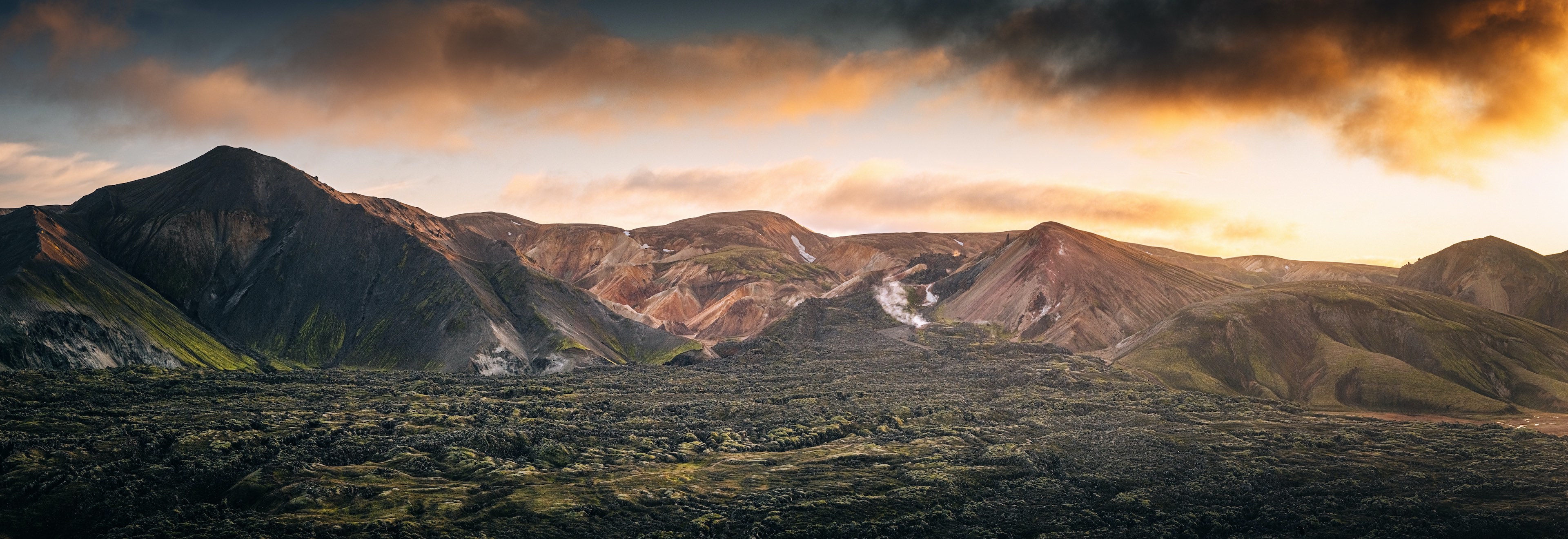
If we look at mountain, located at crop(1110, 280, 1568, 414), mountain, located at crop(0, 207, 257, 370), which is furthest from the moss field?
mountain, located at crop(1110, 280, 1568, 414)

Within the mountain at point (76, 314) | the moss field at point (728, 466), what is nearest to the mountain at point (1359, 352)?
the moss field at point (728, 466)

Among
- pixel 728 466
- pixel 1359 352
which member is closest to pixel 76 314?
pixel 728 466

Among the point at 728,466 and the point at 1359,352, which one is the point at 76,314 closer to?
the point at 728,466

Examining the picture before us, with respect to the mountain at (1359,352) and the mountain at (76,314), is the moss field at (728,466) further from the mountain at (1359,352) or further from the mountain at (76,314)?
the mountain at (1359,352)

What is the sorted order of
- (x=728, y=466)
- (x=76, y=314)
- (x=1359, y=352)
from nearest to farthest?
(x=728, y=466) < (x=76, y=314) < (x=1359, y=352)

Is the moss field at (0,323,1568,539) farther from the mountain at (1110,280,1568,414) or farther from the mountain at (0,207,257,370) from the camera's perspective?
the mountain at (1110,280,1568,414)

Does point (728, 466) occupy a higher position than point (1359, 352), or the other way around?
point (1359, 352)

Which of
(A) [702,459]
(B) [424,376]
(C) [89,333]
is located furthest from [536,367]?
(A) [702,459]
